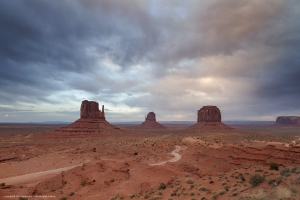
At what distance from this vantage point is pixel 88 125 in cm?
8381

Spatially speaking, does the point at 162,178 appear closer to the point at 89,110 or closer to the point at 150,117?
the point at 89,110

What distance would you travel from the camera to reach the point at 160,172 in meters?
20.2

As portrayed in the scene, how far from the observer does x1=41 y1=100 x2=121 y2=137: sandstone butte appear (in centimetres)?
7681

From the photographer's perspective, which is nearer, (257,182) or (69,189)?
(257,182)

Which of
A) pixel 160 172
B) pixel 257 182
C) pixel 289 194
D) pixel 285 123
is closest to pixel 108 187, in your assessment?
pixel 160 172

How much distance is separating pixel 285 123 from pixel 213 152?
190 m

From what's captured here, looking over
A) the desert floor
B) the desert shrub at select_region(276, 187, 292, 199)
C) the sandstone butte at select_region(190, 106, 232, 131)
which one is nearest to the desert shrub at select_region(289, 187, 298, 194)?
the desert floor

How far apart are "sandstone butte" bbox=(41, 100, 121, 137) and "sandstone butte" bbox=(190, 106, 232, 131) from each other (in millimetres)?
49751

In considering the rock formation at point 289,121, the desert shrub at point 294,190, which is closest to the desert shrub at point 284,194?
the desert shrub at point 294,190

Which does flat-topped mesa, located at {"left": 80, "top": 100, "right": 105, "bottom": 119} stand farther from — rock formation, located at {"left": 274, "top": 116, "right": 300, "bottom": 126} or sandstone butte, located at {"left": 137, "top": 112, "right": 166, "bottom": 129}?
rock formation, located at {"left": 274, "top": 116, "right": 300, "bottom": 126}

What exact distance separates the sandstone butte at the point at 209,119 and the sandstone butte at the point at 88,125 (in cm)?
4975

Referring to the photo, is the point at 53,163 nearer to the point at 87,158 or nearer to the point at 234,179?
the point at 87,158

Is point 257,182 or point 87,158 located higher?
point 257,182

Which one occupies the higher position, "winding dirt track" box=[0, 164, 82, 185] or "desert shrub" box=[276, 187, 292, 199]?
"desert shrub" box=[276, 187, 292, 199]
